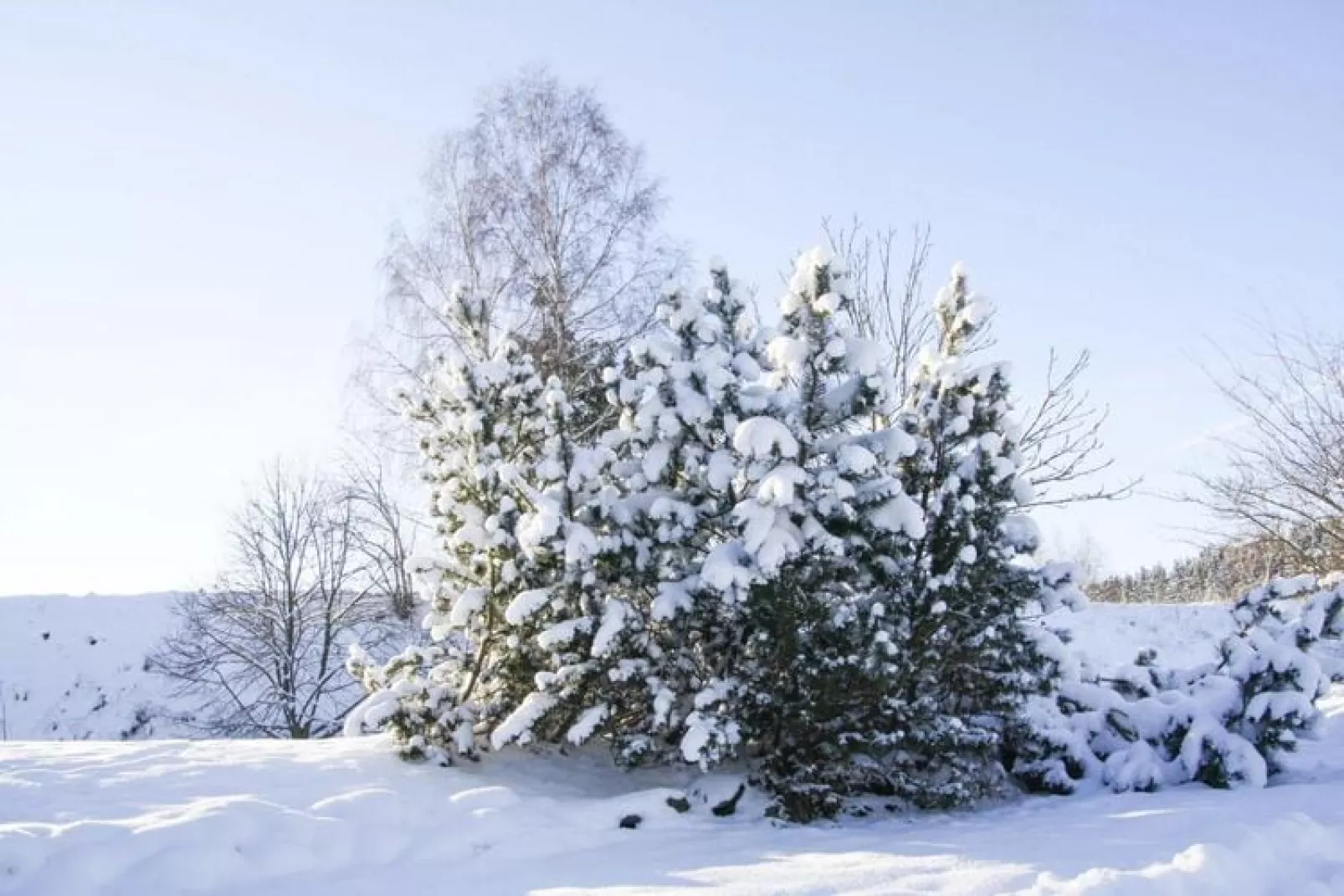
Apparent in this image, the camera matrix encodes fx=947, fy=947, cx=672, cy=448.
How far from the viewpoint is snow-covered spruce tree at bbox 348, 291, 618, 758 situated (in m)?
7.79

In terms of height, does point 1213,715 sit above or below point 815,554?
below

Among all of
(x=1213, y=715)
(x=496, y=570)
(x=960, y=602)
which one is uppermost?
(x=496, y=570)

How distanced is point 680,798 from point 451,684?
2.38 metres

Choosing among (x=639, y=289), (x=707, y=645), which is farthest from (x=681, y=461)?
(x=639, y=289)

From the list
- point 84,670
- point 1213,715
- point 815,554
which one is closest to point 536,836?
point 815,554

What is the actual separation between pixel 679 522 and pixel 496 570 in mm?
1641

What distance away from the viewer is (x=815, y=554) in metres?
7.37

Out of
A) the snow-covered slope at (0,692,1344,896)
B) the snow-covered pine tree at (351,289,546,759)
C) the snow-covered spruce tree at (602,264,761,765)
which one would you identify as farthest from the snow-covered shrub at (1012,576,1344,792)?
the snow-covered pine tree at (351,289,546,759)

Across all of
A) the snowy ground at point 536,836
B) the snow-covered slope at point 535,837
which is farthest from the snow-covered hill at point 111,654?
the snow-covered slope at point 535,837

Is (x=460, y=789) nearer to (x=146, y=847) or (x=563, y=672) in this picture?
(x=563, y=672)

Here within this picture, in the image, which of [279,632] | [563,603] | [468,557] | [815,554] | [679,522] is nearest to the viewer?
[815,554]

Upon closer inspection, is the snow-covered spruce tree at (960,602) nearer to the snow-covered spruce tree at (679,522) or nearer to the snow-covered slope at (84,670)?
the snow-covered spruce tree at (679,522)

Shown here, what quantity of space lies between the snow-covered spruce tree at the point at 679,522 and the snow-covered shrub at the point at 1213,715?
2.89 meters

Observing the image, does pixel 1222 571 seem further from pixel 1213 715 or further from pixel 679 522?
pixel 679 522
